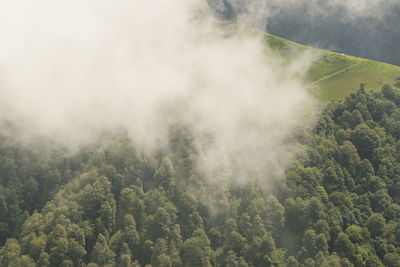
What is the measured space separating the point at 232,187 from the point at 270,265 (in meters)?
43.9

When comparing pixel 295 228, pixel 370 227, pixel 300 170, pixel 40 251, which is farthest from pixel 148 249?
pixel 370 227

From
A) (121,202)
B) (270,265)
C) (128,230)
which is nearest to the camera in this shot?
(270,265)

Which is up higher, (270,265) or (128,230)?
(128,230)

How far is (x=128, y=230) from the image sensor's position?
17375cm

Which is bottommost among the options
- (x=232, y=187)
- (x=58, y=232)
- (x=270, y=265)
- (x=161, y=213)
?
(x=270, y=265)

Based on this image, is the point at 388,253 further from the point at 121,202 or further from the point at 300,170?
the point at 121,202

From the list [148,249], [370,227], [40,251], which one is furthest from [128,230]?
[370,227]

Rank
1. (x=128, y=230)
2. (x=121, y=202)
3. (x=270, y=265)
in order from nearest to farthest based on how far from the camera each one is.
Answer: (x=270, y=265), (x=128, y=230), (x=121, y=202)

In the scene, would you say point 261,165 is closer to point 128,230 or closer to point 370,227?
point 370,227

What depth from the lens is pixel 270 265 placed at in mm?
162375

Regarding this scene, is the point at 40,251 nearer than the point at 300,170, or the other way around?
the point at 40,251

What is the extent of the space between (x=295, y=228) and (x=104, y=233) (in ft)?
275

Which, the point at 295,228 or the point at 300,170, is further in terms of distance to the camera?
the point at 300,170

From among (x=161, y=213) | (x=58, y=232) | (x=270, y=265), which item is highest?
(x=161, y=213)
